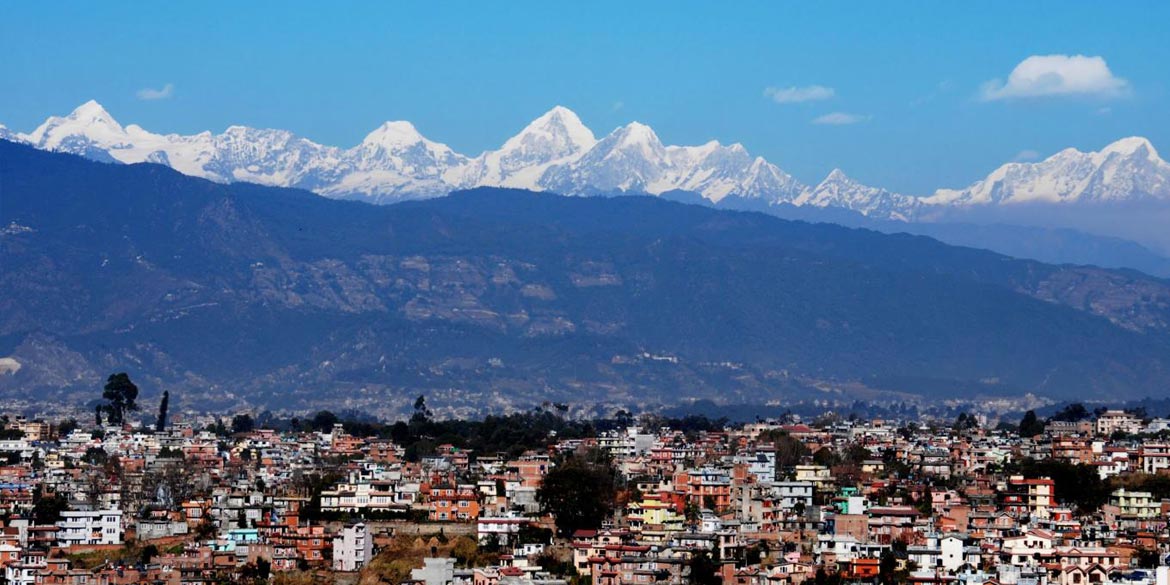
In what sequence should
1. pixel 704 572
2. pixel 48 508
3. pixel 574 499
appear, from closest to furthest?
pixel 704 572 < pixel 574 499 < pixel 48 508

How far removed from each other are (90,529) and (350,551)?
8142 millimetres

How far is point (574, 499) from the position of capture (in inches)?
2525

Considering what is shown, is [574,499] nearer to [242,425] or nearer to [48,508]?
[48,508]

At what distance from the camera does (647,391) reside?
636ft

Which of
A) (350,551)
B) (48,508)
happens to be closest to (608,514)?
(350,551)

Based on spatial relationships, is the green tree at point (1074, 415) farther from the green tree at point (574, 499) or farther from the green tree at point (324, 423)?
the green tree at point (574, 499)

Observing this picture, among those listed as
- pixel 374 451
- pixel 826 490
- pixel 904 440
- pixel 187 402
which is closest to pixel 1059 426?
pixel 904 440

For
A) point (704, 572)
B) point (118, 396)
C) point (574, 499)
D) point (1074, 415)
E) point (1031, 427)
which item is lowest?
point (704, 572)

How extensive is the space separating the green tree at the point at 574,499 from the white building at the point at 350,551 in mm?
4591

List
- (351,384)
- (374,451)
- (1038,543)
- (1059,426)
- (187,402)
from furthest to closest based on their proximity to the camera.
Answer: (351,384) < (187,402) < (1059,426) < (374,451) < (1038,543)

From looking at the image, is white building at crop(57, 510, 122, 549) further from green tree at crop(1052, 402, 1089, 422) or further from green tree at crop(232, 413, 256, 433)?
green tree at crop(1052, 402, 1089, 422)

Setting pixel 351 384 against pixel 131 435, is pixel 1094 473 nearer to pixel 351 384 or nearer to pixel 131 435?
pixel 131 435

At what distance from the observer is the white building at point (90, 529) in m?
66.0

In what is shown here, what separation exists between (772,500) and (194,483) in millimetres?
19776
